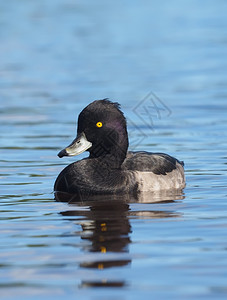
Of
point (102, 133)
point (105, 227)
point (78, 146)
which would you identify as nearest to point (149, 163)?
point (102, 133)

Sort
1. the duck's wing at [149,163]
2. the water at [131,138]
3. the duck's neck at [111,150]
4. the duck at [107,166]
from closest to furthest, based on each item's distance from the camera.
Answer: the water at [131,138] < the duck at [107,166] < the duck's neck at [111,150] < the duck's wing at [149,163]

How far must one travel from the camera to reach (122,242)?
26.3ft

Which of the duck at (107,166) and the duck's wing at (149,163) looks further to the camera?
the duck's wing at (149,163)

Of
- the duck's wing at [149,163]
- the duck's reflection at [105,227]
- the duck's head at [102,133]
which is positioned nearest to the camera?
the duck's reflection at [105,227]

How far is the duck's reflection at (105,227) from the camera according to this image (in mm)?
7297

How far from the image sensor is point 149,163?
A: 37.2ft

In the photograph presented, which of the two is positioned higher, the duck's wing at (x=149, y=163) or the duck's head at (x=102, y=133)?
the duck's head at (x=102, y=133)

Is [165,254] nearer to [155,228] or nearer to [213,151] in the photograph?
[155,228]

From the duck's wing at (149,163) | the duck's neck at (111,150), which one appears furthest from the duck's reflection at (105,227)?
the duck's wing at (149,163)

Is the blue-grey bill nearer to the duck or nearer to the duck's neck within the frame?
the duck

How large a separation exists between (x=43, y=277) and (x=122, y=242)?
4.17 ft

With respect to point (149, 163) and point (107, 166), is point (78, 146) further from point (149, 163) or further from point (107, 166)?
point (149, 163)

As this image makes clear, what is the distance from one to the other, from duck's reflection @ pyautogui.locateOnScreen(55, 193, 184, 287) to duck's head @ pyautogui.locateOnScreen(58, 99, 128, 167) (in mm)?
740

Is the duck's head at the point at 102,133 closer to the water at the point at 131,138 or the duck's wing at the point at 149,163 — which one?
the duck's wing at the point at 149,163
